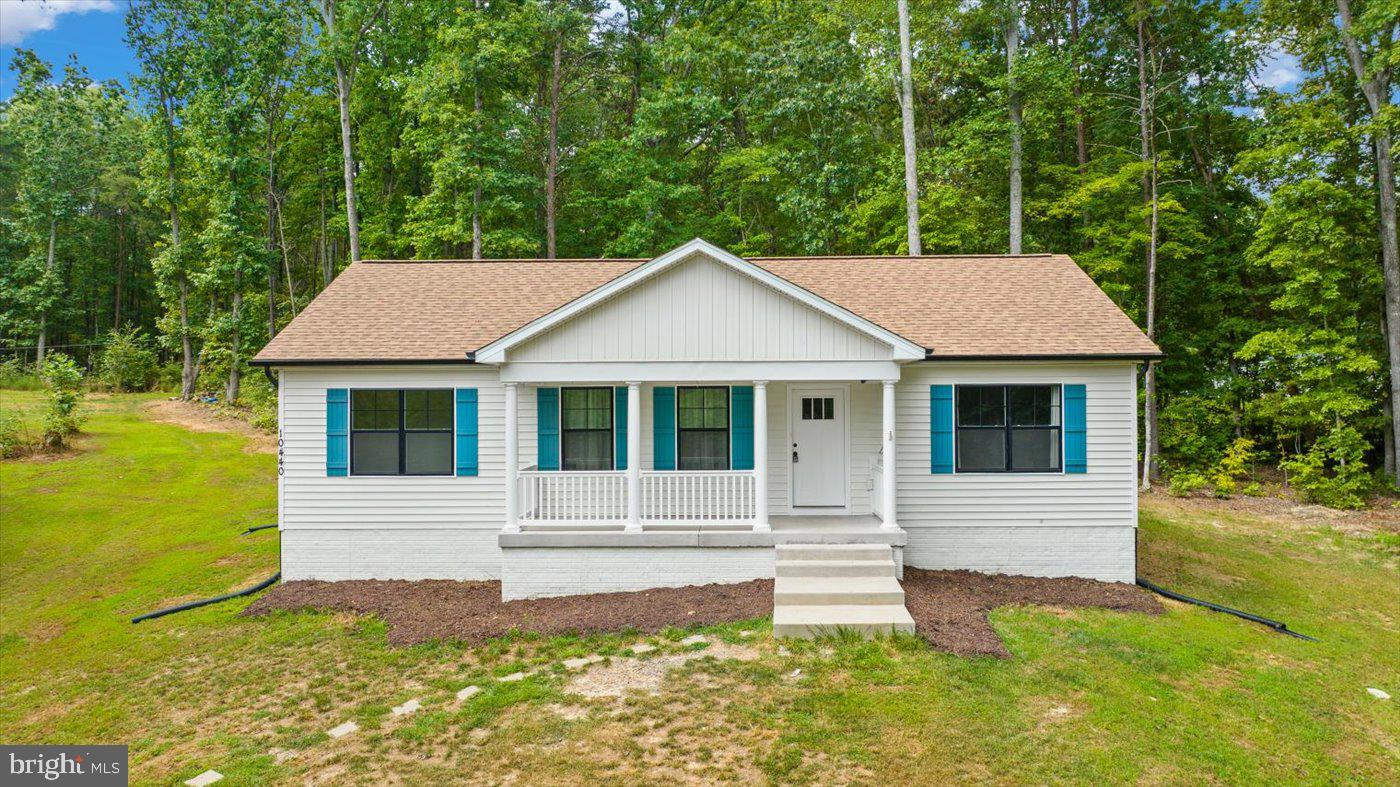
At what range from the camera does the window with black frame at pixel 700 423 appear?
997 cm

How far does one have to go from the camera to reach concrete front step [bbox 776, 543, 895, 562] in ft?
27.8

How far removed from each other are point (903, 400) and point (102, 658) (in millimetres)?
10269

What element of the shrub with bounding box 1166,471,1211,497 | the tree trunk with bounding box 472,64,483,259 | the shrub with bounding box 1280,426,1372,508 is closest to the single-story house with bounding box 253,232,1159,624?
the shrub with bounding box 1166,471,1211,497

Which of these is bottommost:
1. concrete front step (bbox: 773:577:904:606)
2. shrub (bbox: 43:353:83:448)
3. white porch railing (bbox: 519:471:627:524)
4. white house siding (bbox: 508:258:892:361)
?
concrete front step (bbox: 773:577:904:606)

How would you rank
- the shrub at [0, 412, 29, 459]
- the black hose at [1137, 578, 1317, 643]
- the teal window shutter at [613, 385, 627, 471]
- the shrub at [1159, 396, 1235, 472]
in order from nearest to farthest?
the black hose at [1137, 578, 1317, 643]
the teal window shutter at [613, 385, 627, 471]
the shrub at [0, 412, 29, 459]
the shrub at [1159, 396, 1235, 472]

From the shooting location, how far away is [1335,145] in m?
14.1

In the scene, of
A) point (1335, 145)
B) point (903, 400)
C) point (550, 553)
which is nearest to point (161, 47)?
point (550, 553)

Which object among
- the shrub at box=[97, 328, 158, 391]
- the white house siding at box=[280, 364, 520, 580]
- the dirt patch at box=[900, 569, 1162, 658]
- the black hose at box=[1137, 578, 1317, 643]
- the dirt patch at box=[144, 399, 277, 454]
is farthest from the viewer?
the shrub at box=[97, 328, 158, 391]

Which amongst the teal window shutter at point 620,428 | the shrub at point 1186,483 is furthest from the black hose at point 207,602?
the shrub at point 1186,483

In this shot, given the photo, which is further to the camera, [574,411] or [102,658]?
[574,411]

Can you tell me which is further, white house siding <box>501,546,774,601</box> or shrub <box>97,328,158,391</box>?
shrub <box>97,328,158,391</box>

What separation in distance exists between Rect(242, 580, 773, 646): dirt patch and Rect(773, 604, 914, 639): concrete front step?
1.78 ft

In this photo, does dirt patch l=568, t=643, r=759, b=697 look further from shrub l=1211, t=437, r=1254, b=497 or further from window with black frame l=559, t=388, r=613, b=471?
shrub l=1211, t=437, r=1254, b=497

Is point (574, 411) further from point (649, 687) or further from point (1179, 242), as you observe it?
point (1179, 242)
